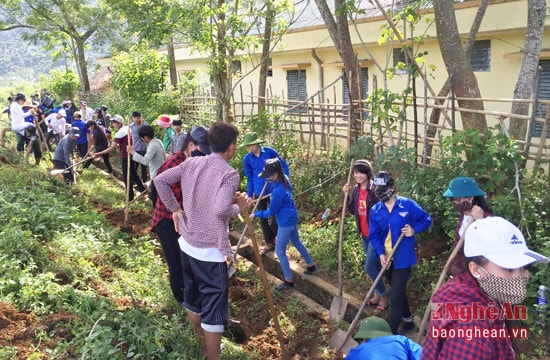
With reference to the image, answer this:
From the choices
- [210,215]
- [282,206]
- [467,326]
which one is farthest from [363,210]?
[467,326]

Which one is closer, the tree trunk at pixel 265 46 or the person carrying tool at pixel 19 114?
the tree trunk at pixel 265 46

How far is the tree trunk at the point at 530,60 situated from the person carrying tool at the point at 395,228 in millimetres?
2326

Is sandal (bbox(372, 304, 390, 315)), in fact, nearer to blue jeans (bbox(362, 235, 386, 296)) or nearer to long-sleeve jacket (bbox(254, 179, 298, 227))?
blue jeans (bbox(362, 235, 386, 296))

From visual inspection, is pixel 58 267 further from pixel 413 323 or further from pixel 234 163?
pixel 234 163

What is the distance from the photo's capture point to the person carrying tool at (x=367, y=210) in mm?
4609

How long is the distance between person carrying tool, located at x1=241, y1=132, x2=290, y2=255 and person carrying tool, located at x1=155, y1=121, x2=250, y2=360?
222cm

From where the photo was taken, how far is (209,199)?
3.26 m

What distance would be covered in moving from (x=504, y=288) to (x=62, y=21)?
22.1m

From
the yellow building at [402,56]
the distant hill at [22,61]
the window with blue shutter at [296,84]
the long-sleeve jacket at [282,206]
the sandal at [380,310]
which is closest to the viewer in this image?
the sandal at [380,310]

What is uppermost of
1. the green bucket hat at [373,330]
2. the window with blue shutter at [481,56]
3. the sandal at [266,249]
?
the window with blue shutter at [481,56]

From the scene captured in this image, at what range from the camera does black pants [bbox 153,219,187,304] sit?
4.22 meters

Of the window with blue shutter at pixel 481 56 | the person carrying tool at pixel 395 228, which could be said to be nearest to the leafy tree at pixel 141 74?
the window with blue shutter at pixel 481 56

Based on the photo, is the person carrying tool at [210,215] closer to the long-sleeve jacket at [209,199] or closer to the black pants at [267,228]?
the long-sleeve jacket at [209,199]

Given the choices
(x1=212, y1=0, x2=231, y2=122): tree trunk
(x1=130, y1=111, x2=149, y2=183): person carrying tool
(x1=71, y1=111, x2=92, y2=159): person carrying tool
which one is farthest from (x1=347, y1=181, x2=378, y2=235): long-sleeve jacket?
(x1=71, y1=111, x2=92, y2=159): person carrying tool
